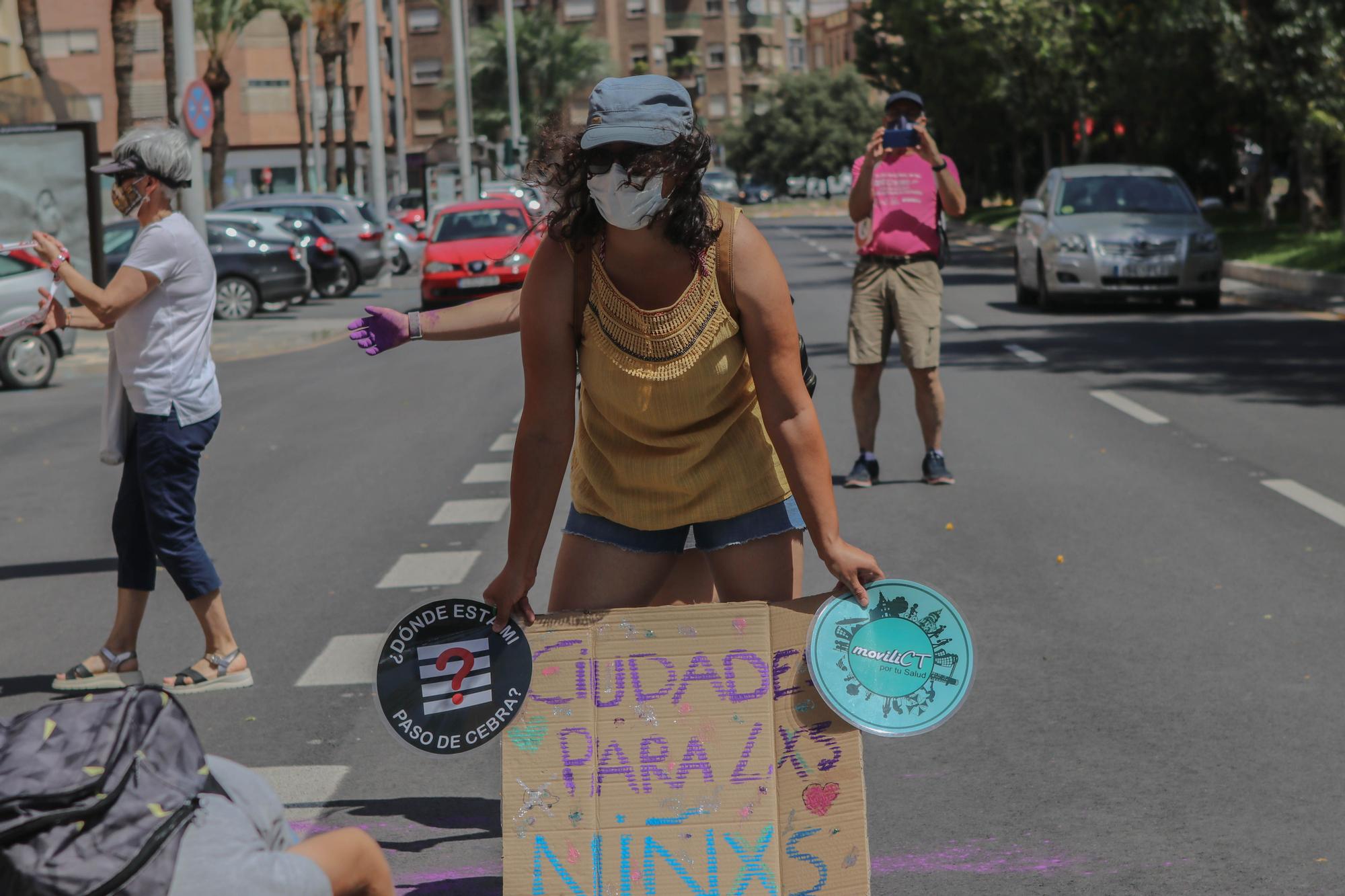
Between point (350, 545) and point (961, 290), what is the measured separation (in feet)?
63.5

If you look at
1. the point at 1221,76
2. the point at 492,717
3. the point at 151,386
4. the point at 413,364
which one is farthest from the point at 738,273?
the point at 1221,76

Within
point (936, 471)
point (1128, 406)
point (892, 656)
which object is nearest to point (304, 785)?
point (892, 656)

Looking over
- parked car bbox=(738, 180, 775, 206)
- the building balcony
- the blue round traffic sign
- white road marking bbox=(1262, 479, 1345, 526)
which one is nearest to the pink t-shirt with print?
white road marking bbox=(1262, 479, 1345, 526)

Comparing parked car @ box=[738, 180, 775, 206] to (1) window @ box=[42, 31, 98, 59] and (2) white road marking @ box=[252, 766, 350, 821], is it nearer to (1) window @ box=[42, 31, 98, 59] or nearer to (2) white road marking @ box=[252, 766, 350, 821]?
(1) window @ box=[42, 31, 98, 59]

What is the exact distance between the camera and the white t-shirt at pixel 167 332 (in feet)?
19.6

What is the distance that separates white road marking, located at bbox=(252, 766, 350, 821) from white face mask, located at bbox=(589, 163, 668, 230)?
194 cm

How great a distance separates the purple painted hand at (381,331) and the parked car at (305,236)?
2316cm

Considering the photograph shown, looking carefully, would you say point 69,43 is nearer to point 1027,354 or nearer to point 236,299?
point 236,299

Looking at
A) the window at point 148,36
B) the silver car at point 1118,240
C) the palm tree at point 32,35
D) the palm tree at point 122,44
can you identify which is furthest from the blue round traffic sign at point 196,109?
the window at point 148,36

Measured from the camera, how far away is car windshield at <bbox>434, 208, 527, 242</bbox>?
Answer: 28.0 m

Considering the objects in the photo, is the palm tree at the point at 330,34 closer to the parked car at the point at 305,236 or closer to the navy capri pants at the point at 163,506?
the parked car at the point at 305,236

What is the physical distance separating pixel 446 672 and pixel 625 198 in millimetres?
999

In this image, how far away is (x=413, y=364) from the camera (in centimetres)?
1934

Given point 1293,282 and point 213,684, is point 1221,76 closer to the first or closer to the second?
point 1293,282
